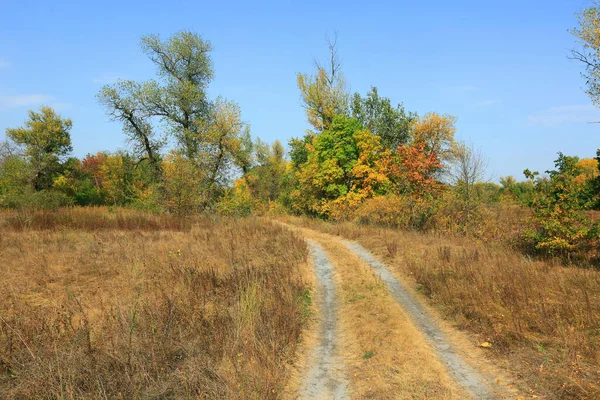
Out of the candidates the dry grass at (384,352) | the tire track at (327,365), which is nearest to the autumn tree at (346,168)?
the dry grass at (384,352)

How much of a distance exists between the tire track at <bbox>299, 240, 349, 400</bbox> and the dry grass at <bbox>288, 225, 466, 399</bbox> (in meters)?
0.18

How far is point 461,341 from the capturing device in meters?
7.23

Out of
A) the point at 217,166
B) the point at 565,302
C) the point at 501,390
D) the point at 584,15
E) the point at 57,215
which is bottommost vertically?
the point at 501,390

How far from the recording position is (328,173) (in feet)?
107

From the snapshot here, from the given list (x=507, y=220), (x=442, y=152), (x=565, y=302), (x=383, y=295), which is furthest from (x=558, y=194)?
(x=442, y=152)

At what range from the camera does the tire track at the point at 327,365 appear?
17.6 ft

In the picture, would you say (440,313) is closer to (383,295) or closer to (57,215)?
(383,295)

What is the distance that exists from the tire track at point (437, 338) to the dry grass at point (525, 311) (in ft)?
1.78

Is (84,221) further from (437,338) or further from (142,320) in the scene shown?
(437,338)

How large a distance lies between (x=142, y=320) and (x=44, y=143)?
48423 mm

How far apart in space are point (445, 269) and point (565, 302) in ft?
13.2

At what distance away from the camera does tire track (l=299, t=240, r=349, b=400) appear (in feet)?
17.6

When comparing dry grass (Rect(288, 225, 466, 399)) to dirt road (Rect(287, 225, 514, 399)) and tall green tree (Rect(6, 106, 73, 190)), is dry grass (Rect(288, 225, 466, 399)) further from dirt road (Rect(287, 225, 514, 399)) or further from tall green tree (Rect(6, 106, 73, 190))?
tall green tree (Rect(6, 106, 73, 190))

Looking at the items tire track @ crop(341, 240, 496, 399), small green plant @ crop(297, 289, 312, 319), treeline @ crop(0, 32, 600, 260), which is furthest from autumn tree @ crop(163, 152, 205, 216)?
small green plant @ crop(297, 289, 312, 319)
